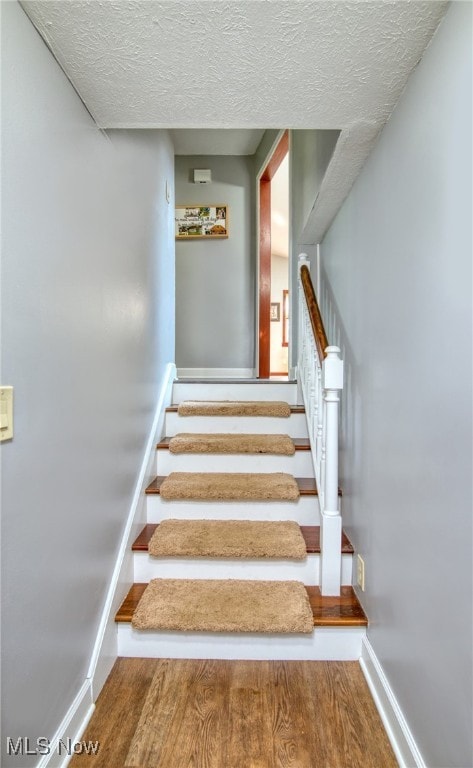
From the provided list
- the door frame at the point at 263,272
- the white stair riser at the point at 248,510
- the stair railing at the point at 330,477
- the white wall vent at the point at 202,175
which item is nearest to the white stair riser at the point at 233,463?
the white stair riser at the point at 248,510

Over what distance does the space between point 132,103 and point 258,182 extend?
9.98 ft

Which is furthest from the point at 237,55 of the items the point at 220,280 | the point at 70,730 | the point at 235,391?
the point at 220,280

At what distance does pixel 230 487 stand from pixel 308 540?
0.46 metres

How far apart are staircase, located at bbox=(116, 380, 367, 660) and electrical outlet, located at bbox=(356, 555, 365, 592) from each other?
0.26 feet

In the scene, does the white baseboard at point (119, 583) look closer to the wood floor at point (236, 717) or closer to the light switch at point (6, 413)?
the wood floor at point (236, 717)

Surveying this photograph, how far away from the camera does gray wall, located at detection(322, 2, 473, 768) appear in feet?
2.78

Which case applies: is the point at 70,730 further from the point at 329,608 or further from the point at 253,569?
the point at 329,608

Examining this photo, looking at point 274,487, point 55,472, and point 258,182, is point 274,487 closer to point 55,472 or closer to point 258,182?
point 55,472

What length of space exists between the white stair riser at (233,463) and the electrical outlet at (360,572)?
0.66 metres

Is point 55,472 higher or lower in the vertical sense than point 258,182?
lower

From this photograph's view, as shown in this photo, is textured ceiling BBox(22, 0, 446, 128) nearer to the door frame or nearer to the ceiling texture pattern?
the ceiling texture pattern

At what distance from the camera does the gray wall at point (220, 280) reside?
414 cm

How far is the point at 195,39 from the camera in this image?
3.18 ft

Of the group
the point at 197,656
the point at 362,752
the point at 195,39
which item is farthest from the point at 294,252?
the point at 362,752
